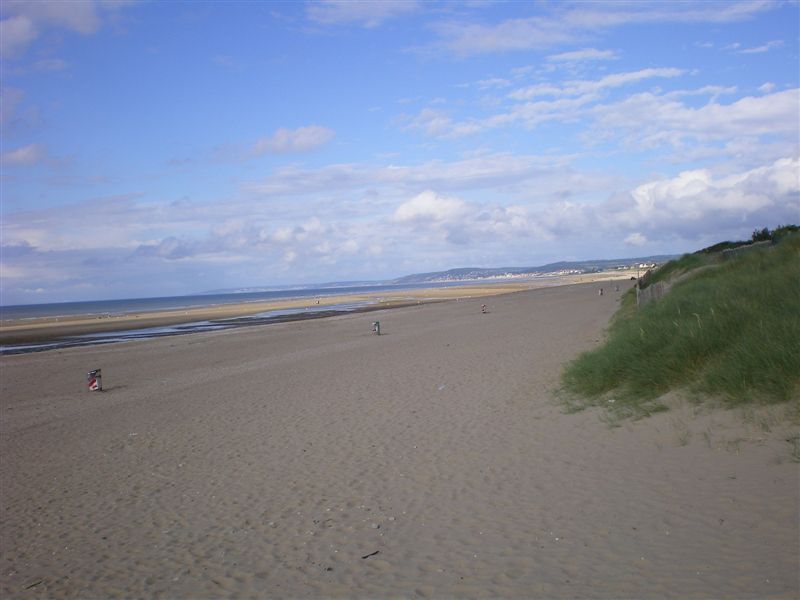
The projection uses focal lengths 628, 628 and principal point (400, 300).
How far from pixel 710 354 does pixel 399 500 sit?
451 cm

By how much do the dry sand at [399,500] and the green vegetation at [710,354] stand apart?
53cm

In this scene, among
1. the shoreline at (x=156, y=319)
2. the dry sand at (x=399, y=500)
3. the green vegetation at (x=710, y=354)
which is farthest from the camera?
the shoreline at (x=156, y=319)

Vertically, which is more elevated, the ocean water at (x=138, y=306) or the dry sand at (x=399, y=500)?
the ocean water at (x=138, y=306)

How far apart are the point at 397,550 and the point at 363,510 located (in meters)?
1.08

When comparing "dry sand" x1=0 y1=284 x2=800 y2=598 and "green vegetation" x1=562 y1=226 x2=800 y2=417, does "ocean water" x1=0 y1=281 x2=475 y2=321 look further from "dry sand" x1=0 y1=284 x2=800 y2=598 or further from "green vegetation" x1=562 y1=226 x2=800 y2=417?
"green vegetation" x1=562 y1=226 x2=800 y2=417

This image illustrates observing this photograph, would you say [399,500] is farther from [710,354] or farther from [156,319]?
[156,319]

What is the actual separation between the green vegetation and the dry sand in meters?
0.53

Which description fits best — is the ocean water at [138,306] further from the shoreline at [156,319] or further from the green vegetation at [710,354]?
the green vegetation at [710,354]

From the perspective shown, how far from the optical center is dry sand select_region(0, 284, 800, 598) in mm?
4551

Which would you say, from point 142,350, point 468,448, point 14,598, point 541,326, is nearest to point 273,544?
point 14,598

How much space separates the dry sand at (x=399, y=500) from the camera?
455 cm

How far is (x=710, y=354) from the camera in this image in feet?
26.4

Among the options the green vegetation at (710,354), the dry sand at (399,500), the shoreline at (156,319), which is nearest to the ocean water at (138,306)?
the shoreline at (156,319)

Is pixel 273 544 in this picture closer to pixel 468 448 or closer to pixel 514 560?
pixel 514 560
